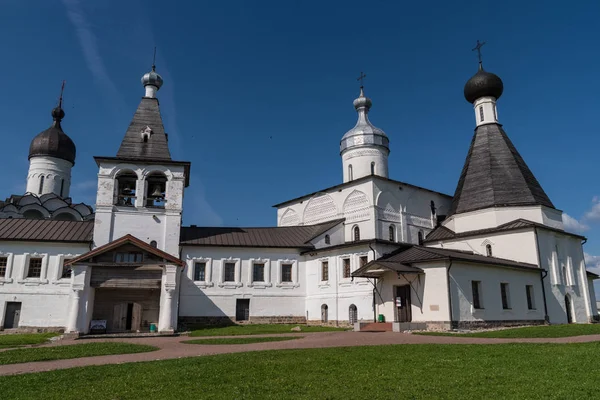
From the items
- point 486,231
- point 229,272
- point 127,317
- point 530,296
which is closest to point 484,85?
point 486,231

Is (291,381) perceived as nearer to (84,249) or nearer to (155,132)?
(84,249)

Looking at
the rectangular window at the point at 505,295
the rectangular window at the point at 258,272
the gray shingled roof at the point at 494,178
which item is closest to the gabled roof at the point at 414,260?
the rectangular window at the point at 505,295

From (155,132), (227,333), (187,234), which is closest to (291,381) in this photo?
(227,333)

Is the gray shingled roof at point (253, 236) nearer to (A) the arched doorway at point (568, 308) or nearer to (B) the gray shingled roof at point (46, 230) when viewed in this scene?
(B) the gray shingled roof at point (46, 230)

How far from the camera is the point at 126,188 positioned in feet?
90.5

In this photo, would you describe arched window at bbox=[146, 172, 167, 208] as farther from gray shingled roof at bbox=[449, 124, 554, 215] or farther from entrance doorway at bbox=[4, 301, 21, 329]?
gray shingled roof at bbox=[449, 124, 554, 215]

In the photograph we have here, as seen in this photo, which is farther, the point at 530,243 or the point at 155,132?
the point at 155,132

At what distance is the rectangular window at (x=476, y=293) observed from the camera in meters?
21.5

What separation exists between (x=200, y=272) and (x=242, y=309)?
341cm

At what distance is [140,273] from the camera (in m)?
22.3

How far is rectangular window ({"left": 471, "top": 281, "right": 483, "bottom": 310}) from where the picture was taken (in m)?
21.5

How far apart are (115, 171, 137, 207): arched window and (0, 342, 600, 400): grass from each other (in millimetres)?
17928

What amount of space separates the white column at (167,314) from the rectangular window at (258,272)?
710cm

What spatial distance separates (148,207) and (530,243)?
22.1 meters
